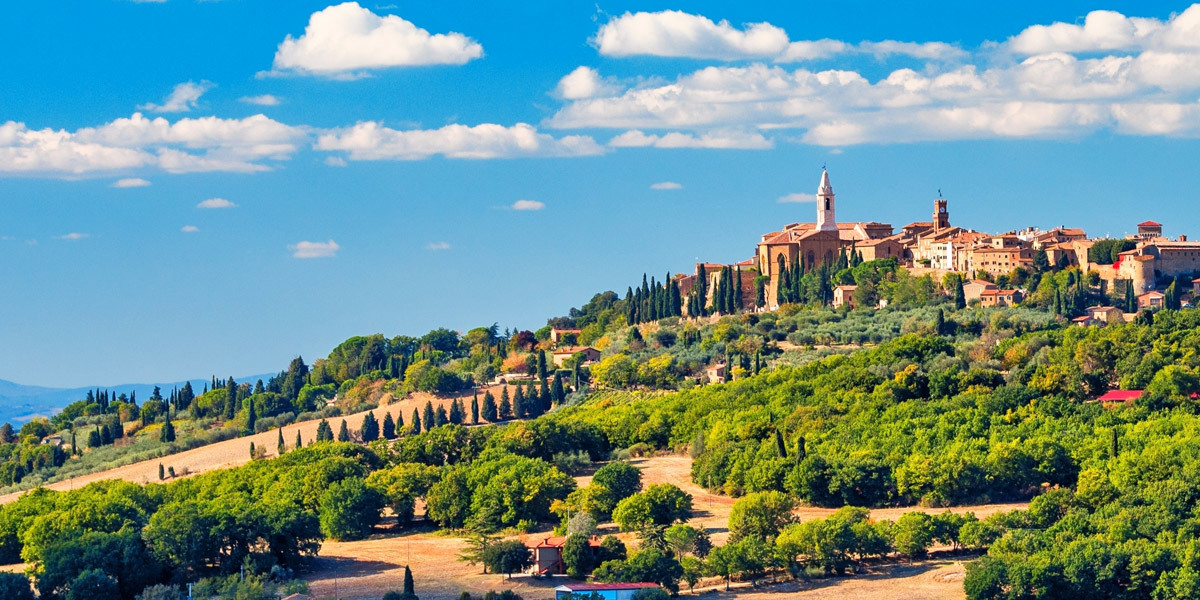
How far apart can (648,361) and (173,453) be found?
21.6 meters

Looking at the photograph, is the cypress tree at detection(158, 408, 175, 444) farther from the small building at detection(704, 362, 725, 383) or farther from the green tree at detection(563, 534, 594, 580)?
the green tree at detection(563, 534, 594, 580)

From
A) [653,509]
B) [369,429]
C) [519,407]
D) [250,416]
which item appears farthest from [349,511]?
[250,416]

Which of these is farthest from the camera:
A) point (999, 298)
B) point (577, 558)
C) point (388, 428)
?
point (999, 298)

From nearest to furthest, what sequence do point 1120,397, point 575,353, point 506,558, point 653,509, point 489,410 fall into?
point 506,558, point 653,509, point 1120,397, point 489,410, point 575,353

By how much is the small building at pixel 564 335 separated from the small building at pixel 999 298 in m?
24.7

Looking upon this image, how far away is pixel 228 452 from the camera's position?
78.9 m

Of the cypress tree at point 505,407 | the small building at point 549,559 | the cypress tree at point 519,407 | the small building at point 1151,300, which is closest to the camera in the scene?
the small building at point 549,559

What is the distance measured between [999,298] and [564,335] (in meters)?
26.7

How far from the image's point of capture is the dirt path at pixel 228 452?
246ft

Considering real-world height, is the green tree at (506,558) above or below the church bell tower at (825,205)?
below

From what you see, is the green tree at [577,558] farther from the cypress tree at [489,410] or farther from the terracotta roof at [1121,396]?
the cypress tree at [489,410]

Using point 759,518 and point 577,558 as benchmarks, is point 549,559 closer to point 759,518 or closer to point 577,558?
point 577,558

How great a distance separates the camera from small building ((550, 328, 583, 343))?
102m

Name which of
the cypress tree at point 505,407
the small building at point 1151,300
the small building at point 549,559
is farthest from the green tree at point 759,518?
the small building at point 1151,300
